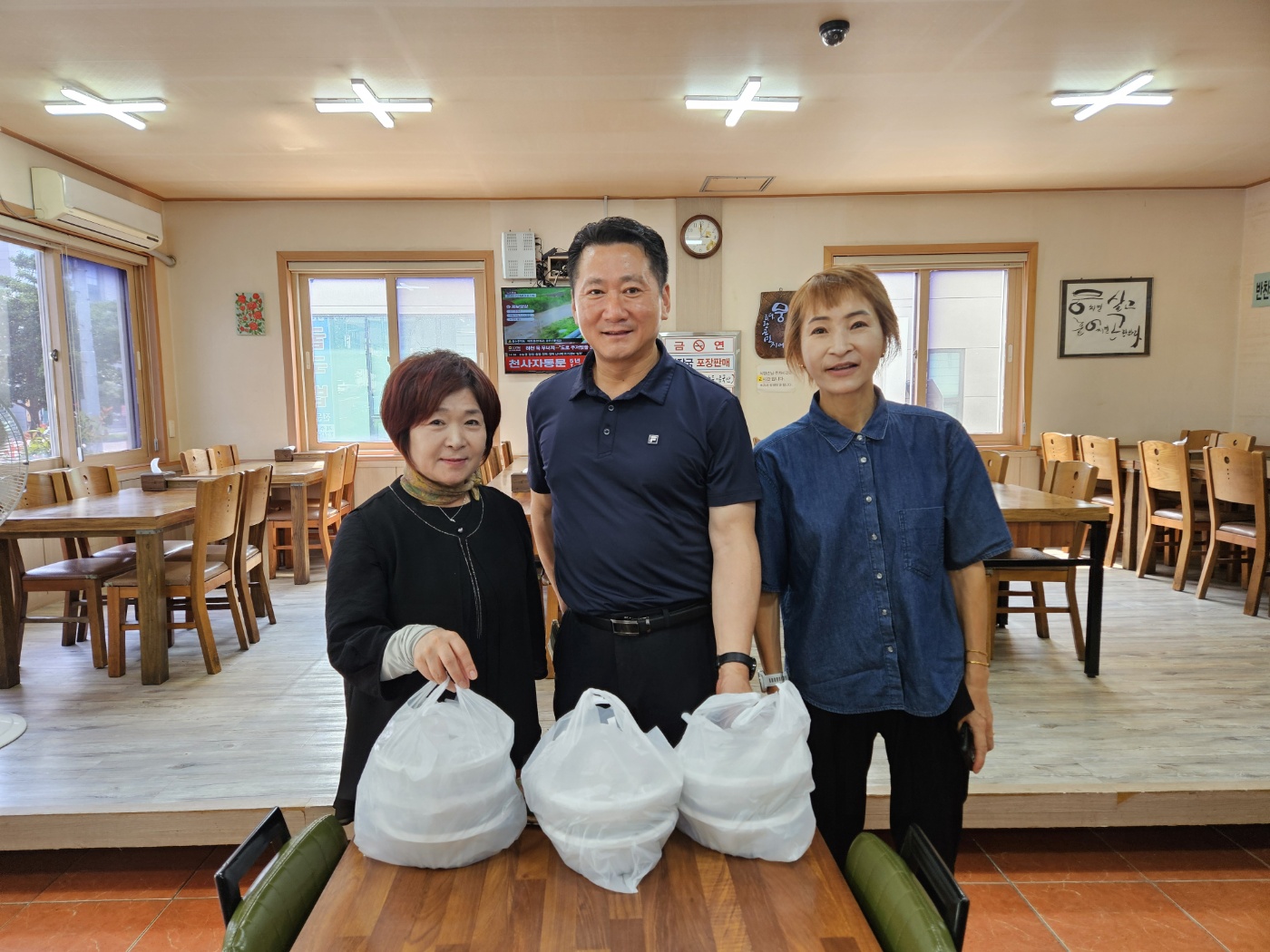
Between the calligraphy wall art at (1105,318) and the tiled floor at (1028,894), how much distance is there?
474cm

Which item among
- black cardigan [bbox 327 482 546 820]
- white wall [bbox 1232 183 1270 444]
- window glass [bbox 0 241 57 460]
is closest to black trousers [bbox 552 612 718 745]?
black cardigan [bbox 327 482 546 820]

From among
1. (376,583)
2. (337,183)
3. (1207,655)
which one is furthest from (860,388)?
A: (337,183)

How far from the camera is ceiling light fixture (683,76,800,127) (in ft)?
13.6

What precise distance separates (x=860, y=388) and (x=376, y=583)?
892mm

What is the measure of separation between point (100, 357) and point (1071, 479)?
20.7ft

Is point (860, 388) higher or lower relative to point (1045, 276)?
lower

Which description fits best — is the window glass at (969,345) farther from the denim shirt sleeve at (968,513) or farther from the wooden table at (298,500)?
the denim shirt sleeve at (968,513)

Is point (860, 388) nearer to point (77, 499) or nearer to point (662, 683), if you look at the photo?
point (662, 683)

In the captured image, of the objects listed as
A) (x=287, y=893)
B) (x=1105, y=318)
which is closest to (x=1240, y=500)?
(x=1105, y=318)

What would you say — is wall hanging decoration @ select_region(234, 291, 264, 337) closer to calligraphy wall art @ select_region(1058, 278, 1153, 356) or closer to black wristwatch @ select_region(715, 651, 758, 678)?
black wristwatch @ select_region(715, 651, 758, 678)

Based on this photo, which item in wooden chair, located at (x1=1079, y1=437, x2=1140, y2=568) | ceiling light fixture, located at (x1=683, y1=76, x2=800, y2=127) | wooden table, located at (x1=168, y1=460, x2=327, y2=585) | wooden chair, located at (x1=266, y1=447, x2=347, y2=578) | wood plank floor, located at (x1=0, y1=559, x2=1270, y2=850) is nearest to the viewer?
wood plank floor, located at (x1=0, y1=559, x2=1270, y2=850)

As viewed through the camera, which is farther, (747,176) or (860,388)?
(747,176)

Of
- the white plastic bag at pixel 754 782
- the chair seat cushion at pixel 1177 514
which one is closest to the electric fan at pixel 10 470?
the white plastic bag at pixel 754 782

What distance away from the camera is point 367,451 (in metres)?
6.50
